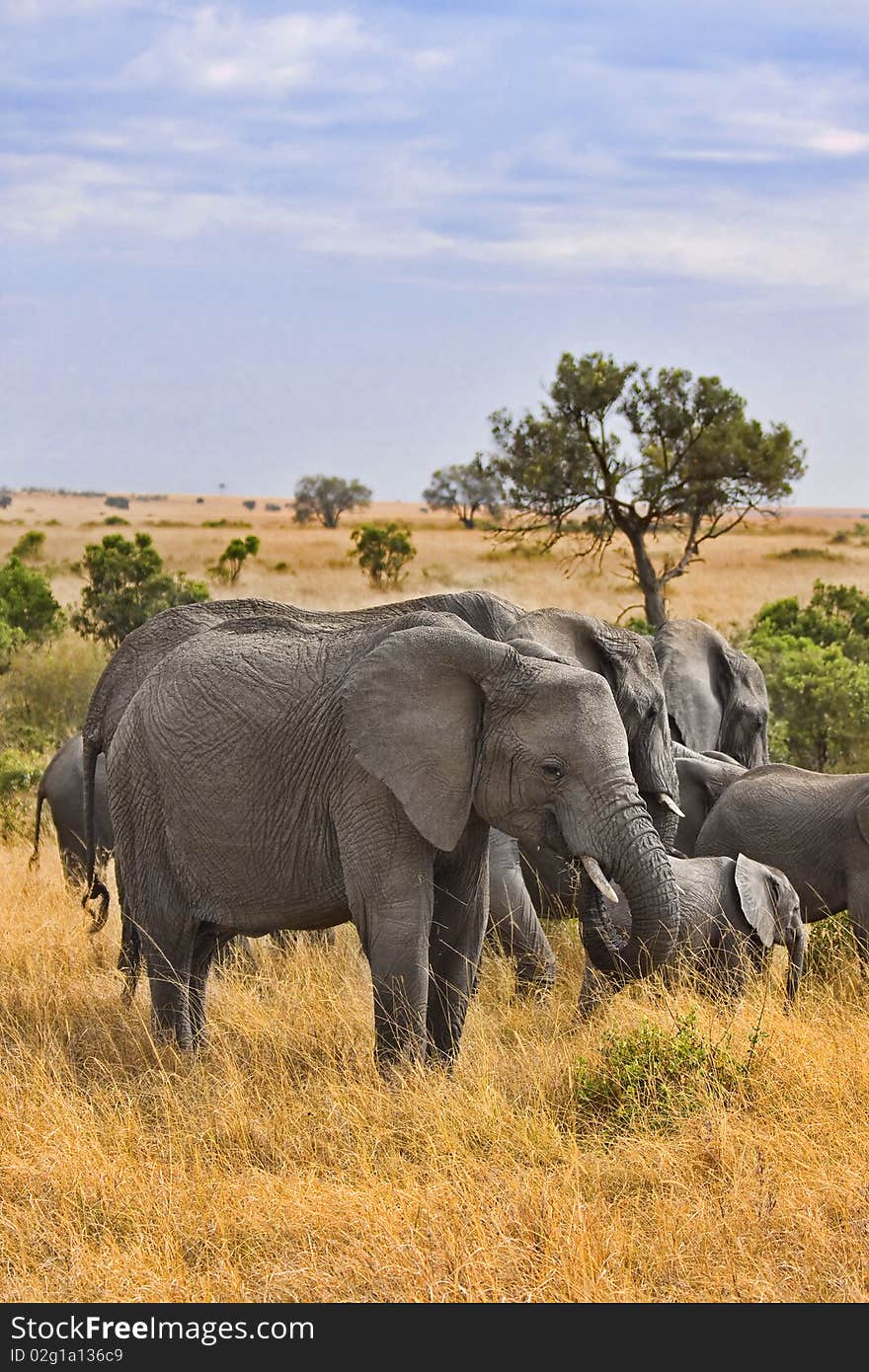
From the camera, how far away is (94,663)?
19.2 metres

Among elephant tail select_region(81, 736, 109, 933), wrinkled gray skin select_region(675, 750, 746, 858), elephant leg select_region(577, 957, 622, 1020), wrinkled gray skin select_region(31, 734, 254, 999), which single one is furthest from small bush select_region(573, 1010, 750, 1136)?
wrinkled gray skin select_region(31, 734, 254, 999)

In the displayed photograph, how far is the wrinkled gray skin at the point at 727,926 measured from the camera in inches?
299

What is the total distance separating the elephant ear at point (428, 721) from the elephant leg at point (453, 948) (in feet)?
1.75

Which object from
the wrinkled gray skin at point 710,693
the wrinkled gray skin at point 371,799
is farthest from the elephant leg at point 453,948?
the wrinkled gray skin at point 710,693

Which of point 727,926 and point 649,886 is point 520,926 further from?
point 649,886

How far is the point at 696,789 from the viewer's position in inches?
391

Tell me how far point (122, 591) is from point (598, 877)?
17.2 meters

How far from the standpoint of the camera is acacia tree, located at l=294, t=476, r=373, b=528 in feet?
283

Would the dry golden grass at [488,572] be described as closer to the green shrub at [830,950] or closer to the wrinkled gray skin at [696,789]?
the wrinkled gray skin at [696,789]

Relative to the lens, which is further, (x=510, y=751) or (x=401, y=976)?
(x=401, y=976)

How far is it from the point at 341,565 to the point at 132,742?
42586 mm

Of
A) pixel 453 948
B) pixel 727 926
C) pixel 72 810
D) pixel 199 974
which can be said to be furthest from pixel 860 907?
pixel 72 810

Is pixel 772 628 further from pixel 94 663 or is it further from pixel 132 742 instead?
pixel 132 742

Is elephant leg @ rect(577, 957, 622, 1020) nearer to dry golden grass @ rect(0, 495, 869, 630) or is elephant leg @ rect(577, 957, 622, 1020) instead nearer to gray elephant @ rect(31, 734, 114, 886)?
gray elephant @ rect(31, 734, 114, 886)
